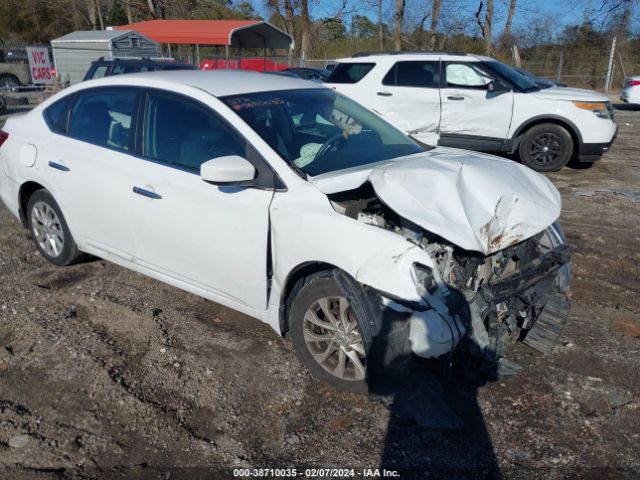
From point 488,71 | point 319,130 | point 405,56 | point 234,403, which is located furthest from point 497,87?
point 234,403

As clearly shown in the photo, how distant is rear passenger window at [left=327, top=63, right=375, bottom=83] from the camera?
10.2 metres

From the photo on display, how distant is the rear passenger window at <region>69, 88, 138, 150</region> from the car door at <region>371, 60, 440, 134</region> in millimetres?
5829

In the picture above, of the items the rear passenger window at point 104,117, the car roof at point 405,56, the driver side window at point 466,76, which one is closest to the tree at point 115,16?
the car roof at point 405,56

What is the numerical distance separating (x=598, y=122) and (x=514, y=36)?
83.9ft

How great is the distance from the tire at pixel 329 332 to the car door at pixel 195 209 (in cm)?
31

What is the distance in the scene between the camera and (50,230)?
485 cm

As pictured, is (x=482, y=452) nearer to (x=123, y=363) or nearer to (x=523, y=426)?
(x=523, y=426)

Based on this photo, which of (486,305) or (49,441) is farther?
(486,305)

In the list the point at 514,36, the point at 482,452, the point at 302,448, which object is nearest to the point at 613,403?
the point at 482,452

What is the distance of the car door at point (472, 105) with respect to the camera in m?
9.07

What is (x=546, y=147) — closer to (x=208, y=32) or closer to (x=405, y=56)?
(x=405, y=56)

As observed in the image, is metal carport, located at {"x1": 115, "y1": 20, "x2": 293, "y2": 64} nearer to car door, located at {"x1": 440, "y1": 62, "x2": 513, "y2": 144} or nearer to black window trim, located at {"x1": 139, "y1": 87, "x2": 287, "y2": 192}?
car door, located at {"x1": 440, "y1": 62, "x2": 513, "y2": 144}

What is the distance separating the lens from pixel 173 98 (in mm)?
3848

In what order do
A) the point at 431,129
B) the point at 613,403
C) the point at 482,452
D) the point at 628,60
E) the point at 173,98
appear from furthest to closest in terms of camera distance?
the point at 628,60, the point at 431,129, the point at 173,98, the point at 613,403, the point at 482,452
